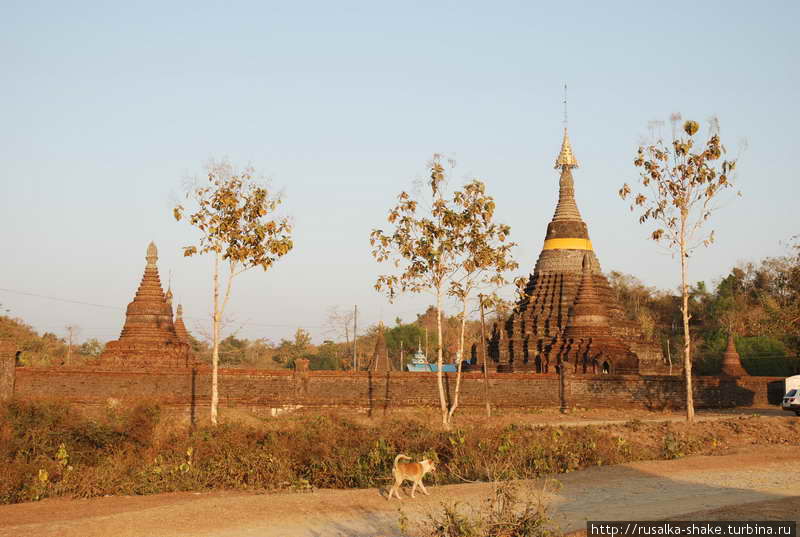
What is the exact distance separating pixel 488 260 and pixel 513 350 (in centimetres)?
1567

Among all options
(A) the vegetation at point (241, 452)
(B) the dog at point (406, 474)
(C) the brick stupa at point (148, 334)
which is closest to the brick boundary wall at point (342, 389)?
(C) the brick stupa at point (148, 334)

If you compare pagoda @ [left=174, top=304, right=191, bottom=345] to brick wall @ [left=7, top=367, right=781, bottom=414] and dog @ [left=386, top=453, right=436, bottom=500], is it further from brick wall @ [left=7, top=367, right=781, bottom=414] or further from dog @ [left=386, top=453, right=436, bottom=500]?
dog @ [left=386, top=453, right=436, bottom=500]

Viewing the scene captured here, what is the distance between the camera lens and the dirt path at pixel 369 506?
10891 mm

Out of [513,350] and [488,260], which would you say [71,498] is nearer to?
[488,260]

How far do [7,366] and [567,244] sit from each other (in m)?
25.6

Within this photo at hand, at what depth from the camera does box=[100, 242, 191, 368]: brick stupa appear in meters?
31.4

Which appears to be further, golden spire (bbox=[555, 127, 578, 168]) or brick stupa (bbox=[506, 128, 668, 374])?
golden spire (bbox=[555, 127, 578, 168])

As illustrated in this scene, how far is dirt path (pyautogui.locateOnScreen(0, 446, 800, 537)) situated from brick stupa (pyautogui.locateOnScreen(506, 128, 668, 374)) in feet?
69.7

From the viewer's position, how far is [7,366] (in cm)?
2608

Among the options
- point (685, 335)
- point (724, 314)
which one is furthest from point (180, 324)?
point (724, 314)

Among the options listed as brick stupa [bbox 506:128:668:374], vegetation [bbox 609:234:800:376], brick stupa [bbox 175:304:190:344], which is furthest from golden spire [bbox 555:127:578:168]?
brick stupa [bbox 175:304:190:344]

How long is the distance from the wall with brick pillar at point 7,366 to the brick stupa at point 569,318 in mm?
18318

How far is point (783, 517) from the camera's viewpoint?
1005 cm

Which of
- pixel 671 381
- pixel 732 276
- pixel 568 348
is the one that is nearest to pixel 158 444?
pixel 671 381
